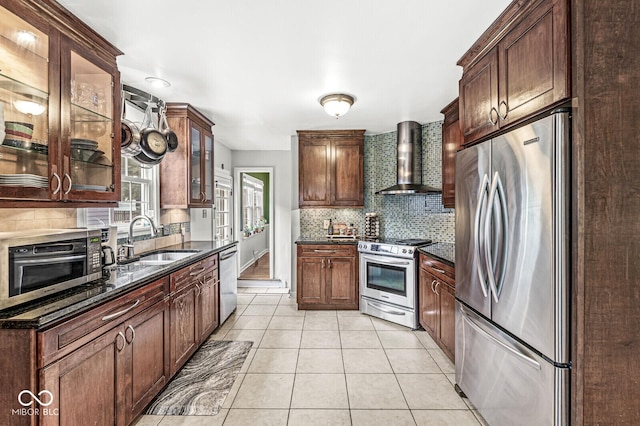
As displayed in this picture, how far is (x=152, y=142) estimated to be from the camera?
265 cm

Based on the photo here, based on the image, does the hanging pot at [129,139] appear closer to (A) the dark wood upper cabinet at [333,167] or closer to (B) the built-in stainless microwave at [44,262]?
(B) the built-in stainless microwave at [44,262]

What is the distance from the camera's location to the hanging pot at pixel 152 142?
8.48 feet

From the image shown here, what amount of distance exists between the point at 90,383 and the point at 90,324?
0.29 meters

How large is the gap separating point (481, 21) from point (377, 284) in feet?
9.52

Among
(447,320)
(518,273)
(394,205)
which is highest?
(394,205)

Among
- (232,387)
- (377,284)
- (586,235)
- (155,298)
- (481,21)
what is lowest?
(232,387)

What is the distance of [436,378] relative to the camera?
2.51 metres

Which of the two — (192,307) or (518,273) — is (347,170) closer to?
(192,307)

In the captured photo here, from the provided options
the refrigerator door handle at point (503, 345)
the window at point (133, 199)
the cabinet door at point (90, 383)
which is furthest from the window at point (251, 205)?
the refrigerator door handle at point (503, 345)

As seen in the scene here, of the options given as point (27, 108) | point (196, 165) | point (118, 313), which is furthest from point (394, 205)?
point (27, 108)

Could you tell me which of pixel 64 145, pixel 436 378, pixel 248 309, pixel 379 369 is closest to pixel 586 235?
pixel 436 378

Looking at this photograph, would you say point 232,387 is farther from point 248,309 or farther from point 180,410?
point 248,309

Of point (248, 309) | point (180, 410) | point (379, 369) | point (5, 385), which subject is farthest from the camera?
point (248, 309)

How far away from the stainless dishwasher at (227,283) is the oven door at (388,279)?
164 centimetres
